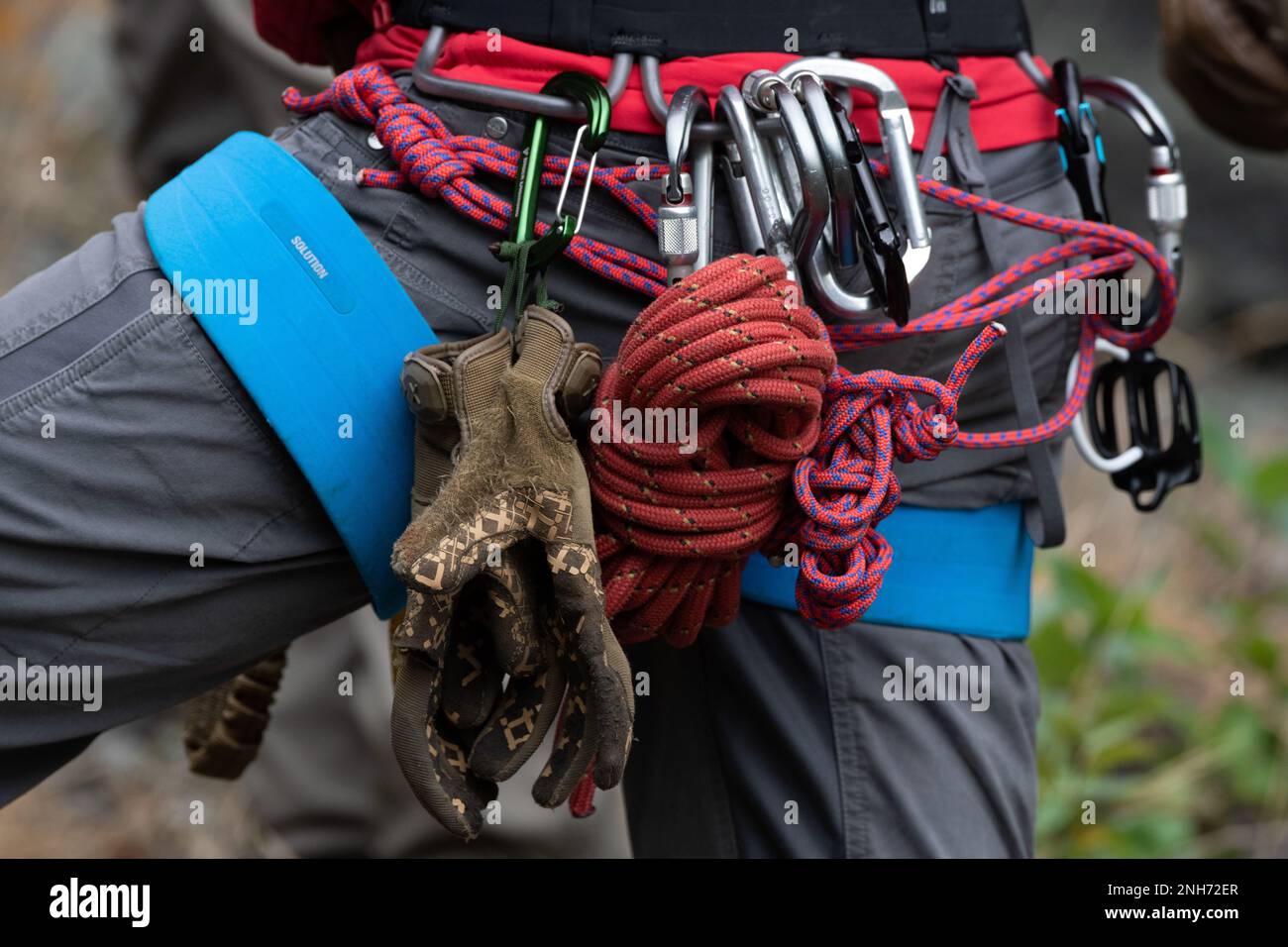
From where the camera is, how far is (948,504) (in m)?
1.31

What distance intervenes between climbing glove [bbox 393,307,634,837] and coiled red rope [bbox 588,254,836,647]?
1.6 inches

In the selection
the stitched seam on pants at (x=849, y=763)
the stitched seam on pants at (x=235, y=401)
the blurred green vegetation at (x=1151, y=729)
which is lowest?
the blurred green vegetation at (x=1151, y=729)

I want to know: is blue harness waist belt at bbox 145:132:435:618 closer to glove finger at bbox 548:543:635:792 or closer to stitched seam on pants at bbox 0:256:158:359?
stitched seam on pants at bbox 0:256:158:359

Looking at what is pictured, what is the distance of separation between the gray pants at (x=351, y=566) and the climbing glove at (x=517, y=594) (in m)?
0.13

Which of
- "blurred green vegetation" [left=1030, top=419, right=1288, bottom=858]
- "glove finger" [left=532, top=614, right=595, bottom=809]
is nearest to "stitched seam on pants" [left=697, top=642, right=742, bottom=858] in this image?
"glove finger" [left=532, top=614, right=595, bottom=809]

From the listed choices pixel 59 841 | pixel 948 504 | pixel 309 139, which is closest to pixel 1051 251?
pixel 948 504

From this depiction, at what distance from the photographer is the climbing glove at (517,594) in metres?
1.04

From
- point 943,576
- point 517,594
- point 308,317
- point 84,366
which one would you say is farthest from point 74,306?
point 943,576

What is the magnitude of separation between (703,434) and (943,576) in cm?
34

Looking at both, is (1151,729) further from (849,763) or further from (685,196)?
(685,196)

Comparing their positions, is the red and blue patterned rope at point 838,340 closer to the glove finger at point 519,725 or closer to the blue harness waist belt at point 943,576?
the blue harness waist belt at point 943,576

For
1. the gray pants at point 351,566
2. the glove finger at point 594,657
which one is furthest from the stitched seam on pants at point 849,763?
the glove finger at point 594,657

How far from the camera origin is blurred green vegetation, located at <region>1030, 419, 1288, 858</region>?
98.7 inches
